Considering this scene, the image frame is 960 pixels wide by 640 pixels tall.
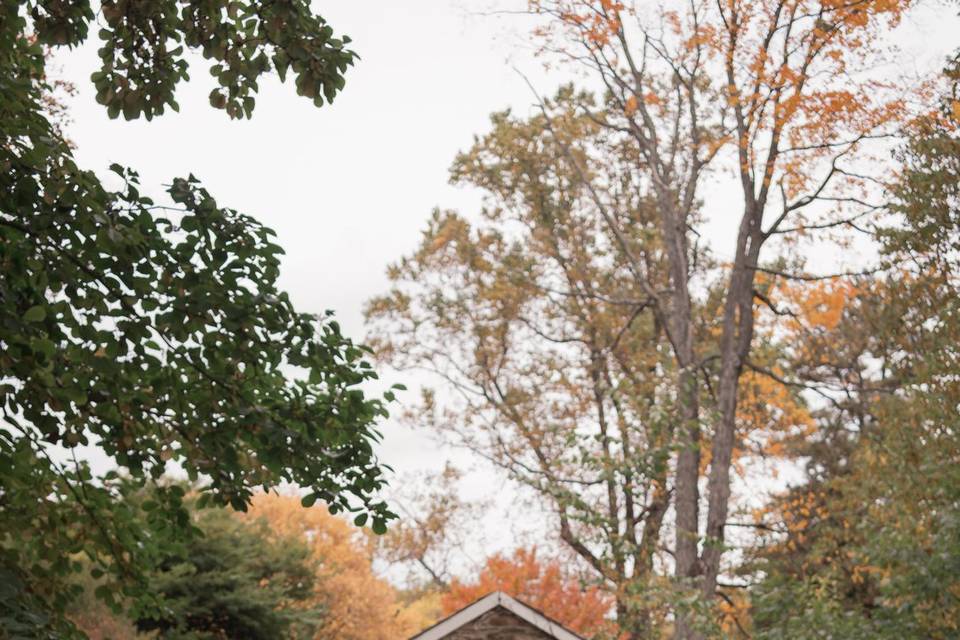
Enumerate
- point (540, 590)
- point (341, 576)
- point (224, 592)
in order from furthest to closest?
1. point (341, 576)
2. point (540, 590)
3. point (224, 592)

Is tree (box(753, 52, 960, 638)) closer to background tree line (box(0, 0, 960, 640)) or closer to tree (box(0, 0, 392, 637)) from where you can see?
background tree line (box(0, 0, 960, 640))

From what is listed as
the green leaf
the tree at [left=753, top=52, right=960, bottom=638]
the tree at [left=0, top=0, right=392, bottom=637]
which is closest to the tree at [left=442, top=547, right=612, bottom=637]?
the tree at [left=753, top=52, right=960, bottom=638]

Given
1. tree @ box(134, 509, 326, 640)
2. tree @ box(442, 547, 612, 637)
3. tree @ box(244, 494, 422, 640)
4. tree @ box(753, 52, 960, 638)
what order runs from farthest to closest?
tree @ box(244, 494, 422, 640) → tree @ box(442, 547, 612, 637) → tree @ box(134, 509, 326, 640) → tree @ box(753, 52, 960, 638)

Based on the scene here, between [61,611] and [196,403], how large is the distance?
5.17 ft

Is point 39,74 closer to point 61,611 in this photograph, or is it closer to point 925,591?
point 61,611

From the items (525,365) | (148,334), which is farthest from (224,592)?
(148,334)

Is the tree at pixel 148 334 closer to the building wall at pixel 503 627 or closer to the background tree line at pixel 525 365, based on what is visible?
the background tree line at pixel 525 365

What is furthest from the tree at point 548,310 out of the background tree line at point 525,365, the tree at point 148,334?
the tree at point 148,334

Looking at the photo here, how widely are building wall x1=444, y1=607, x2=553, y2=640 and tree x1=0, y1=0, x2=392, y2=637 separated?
7232 millimetres

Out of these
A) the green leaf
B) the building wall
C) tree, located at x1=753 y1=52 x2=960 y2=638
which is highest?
tree, located at x1=753 y1=52 x2=960 y2=638

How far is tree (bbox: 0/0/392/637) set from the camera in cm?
679

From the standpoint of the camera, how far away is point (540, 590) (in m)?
25.7

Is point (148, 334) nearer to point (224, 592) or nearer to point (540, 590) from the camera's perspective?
point (224, 592)

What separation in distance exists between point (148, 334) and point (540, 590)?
20009mm
